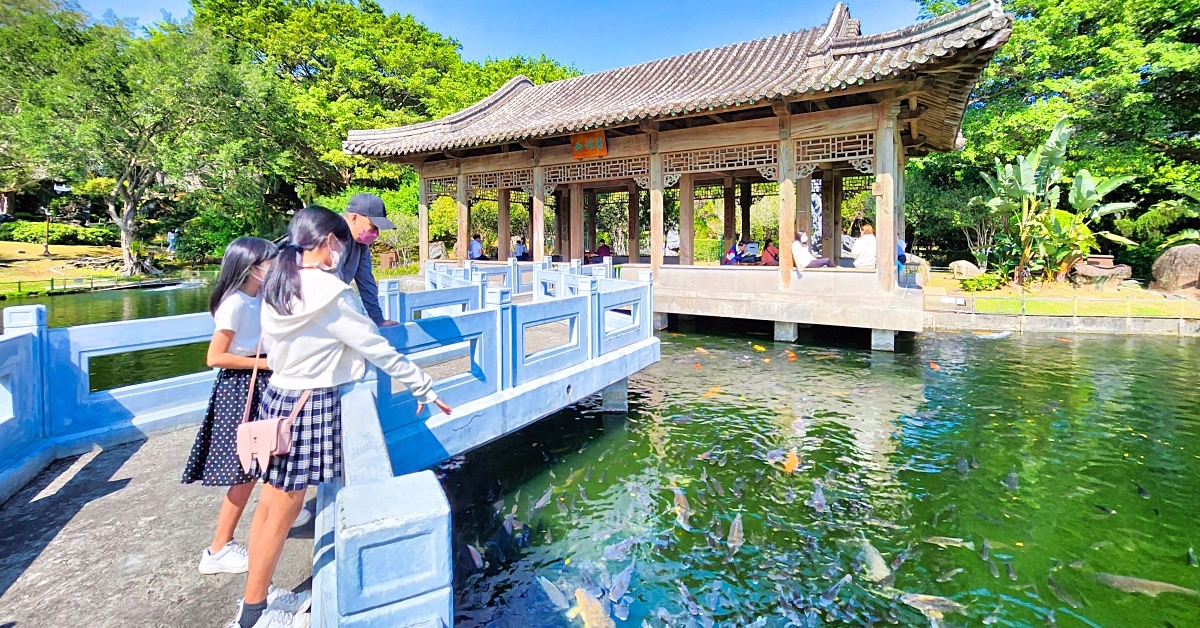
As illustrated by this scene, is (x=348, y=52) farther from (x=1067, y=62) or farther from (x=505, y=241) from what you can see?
(x=1067, y=62)

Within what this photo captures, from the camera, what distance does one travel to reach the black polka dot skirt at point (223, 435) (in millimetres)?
2723

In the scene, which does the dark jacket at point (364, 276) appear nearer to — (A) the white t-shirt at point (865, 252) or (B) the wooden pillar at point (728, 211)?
(A) the white t-shirt at point (865, 252)

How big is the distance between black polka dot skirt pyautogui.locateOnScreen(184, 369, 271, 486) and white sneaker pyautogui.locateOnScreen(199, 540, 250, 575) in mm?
322

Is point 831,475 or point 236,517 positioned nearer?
point 236,517

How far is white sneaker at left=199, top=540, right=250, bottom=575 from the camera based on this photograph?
2.82m

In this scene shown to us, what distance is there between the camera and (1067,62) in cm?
1819

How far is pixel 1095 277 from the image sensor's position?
14594 millimetres

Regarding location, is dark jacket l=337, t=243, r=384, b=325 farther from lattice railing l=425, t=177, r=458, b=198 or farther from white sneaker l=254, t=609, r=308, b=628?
lattice railing l=425, t=177, r=458, b=198

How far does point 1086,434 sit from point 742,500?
4.04m

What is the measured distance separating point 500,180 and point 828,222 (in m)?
7.88

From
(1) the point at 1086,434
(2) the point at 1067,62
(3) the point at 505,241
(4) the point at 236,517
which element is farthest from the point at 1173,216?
(4) the point at 236,517

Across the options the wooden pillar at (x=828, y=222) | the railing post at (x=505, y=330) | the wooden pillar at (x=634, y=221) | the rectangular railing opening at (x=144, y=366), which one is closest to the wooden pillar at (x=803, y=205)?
the wooden pillar at (x=828, y=222)

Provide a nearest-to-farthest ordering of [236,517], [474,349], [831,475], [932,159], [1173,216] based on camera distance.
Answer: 1. [236,517]
2. [474,349]
3. [831,475]
4. [1173,216]
5. [932,159]

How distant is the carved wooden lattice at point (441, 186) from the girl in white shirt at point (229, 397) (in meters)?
14.1
